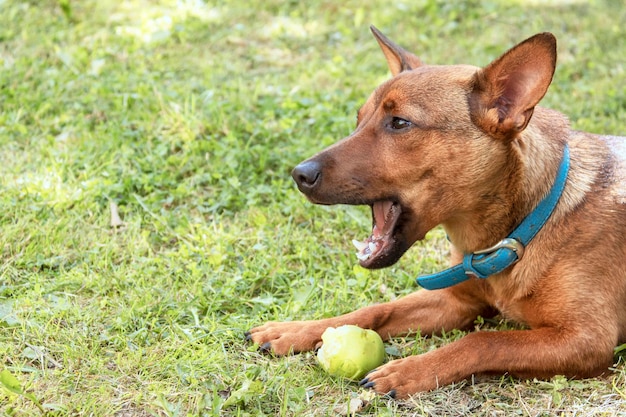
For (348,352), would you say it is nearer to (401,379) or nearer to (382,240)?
(401,379)

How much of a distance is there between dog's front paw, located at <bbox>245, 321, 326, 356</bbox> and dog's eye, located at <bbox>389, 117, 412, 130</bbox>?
1.12 meters

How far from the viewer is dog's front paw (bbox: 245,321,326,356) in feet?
13.8

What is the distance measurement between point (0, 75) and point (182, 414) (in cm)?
437

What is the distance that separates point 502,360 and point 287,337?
1.09 metres

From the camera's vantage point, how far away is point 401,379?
385cm

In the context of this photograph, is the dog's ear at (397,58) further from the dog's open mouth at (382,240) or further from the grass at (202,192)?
the grass at (202,192)

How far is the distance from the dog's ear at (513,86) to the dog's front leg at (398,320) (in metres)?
0.96

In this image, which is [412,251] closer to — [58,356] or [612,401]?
[612,401]

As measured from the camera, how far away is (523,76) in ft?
12.5

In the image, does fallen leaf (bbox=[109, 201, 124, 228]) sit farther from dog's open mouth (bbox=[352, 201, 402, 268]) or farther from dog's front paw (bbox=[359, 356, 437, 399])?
dog's front paw (bbox=[359, 356, 437, 399])

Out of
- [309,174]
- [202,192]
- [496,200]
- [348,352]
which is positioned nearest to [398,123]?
[309,174]

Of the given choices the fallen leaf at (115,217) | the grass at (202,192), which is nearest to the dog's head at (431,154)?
the grass at (202,192)

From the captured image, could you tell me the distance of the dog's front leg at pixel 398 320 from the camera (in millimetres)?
4234

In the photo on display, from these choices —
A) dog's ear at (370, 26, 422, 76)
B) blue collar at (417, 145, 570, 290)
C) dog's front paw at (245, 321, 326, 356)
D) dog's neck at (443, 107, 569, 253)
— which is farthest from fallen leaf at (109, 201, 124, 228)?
blue collar at (417, 145, 570, 290)
